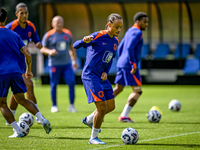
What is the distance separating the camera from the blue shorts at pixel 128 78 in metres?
8.15

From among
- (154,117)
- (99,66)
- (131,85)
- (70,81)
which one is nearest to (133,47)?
(131,85)

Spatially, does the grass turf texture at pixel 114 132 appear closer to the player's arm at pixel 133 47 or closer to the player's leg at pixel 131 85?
the player's leg at pixel 131 85

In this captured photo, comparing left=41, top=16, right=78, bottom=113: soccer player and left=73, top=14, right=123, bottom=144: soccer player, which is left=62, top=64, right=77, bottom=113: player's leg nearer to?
left=41, top=16, right=78, bottom=113: soccer player

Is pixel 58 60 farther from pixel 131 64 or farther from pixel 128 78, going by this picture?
pixel 131 64

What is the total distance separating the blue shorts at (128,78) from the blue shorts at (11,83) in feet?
9.06

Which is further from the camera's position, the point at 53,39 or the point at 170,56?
the point at 170,56

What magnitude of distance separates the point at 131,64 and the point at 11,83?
9.57 ft

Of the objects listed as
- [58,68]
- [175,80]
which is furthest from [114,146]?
[175,80]

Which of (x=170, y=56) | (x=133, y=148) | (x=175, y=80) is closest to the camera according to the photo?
(x=133, y=148)

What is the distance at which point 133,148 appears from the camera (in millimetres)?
5520

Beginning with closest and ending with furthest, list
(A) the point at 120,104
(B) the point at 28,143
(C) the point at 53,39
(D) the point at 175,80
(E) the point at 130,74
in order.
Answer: (B) the point at 28,143 < (E) the point at 130,74 < (C) the point at 53,39 < (A) the point at 120,104 < (D) the point at 175,80

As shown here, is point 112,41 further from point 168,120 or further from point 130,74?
point 168,120

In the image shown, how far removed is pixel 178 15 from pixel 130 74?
1272cm

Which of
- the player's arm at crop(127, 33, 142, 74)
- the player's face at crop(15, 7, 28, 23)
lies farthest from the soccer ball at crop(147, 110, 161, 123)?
the player's face at crop(15, 7, 28, 23)
